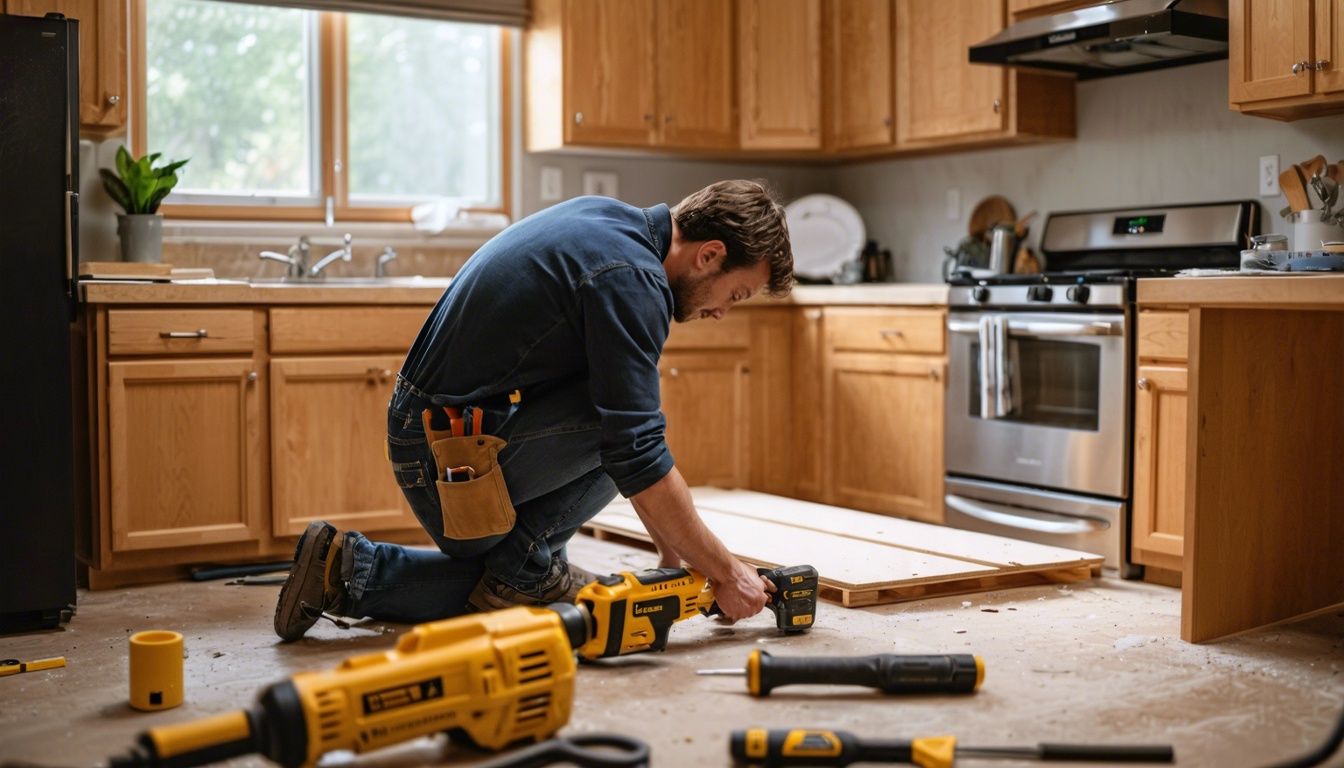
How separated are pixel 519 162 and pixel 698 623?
2575mm

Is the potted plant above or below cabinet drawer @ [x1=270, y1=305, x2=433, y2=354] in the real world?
above

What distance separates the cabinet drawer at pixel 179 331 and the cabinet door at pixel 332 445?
0.14 meters

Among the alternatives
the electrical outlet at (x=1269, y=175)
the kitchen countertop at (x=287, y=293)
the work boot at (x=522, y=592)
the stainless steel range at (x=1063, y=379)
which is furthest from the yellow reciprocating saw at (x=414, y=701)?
the electrical outlet at (x=1269, y=175)

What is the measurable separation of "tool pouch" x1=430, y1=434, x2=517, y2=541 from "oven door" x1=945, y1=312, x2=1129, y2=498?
6.20 ft

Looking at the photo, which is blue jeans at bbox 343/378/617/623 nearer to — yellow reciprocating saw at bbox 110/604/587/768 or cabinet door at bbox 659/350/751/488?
yellow reciprocating saw at bbox 110/604/587/768

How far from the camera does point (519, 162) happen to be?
5.06m

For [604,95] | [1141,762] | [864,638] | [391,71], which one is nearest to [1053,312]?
[864,638]

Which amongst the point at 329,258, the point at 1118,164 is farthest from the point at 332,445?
the point at 1118,164

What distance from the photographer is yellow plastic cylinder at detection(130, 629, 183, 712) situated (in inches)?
90.8

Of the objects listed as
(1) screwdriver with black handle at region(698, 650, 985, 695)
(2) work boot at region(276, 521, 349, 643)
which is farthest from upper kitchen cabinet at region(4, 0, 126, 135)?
(1) screwdriver with black handle at region(698, 650, 985, 695)

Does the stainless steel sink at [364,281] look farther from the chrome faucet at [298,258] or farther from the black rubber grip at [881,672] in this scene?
the black rubber grip at [881,672]

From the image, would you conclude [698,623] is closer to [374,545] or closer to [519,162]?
[374,545]

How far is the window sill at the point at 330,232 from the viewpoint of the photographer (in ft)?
14.5

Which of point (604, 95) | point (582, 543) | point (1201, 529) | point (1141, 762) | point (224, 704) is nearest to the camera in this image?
point (1141, 762)
